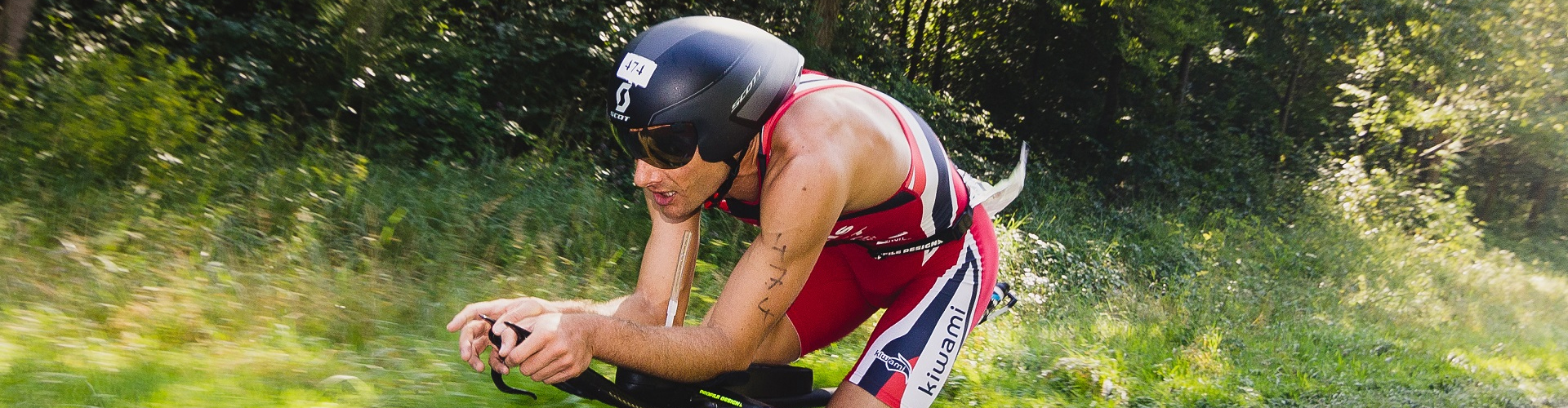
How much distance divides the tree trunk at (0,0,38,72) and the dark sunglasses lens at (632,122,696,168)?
546 centimetres

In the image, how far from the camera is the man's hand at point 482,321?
2.33 meters

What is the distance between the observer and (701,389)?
274cm

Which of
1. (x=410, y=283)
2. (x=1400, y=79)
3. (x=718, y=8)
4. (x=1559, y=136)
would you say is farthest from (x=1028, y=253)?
(x=1559, y=136)

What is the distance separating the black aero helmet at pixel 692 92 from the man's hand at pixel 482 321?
1.48 ft

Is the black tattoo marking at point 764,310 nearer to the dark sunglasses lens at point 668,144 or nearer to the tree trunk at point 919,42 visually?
the dark sunglasses lens at point 668,144

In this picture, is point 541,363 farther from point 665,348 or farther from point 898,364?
point 898,364

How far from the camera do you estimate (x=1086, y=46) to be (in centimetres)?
1950

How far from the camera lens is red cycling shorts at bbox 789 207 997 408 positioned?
3059 millimetres

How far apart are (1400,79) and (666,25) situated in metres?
22.2

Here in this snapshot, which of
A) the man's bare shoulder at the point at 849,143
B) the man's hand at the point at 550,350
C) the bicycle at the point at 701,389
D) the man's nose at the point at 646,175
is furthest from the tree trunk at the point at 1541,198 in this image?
the man's hand at the point at 550,350

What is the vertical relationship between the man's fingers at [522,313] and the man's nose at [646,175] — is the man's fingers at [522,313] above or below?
below

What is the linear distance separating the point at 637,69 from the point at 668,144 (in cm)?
19

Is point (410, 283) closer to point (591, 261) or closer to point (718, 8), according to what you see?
point (591, 261)

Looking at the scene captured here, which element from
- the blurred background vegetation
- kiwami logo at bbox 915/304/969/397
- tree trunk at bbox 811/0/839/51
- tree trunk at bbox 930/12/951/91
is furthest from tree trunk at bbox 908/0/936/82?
kiwami logo at bbox 915/304/969/397
